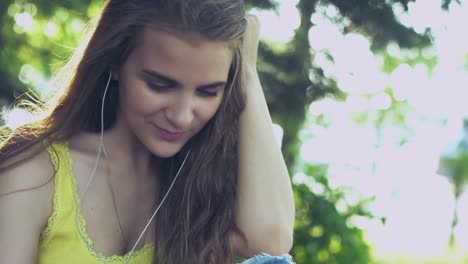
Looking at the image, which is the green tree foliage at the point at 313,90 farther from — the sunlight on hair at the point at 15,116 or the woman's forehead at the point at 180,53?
the woman's forehead at the point at 180,53

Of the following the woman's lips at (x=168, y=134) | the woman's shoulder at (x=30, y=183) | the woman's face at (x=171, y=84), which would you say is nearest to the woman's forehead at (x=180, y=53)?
the woman's face at (x=171, y=84)

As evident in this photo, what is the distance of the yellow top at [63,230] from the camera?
76.5 inches

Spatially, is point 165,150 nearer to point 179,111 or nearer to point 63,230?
point 179,111

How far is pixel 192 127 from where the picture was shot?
6.31ft

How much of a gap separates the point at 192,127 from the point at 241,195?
30 cm

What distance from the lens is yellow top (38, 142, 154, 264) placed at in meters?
1.94

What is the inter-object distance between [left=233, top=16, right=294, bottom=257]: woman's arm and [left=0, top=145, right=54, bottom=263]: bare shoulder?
20.8 inches

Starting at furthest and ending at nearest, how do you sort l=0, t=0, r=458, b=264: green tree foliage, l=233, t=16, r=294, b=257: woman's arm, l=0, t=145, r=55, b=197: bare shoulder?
l=0, t=0, r=458, b=264: green tree foliage < l=233, t=16, r=294, b=257: woman's arm < l=0, t=145, r=55, b=197: bare shoulder

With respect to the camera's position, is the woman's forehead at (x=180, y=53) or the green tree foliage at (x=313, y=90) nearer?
the woman's forehead at (x=180, y=53)

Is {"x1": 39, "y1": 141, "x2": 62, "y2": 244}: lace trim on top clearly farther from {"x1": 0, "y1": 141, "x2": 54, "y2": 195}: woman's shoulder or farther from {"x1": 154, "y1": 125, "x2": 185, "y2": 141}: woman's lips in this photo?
{"x1": 154, "y1": 125, "x2": 185, "y2": 141}: woman's lips

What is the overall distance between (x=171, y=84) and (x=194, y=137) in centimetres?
31

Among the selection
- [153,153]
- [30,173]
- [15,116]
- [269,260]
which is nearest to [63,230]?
[30,173]

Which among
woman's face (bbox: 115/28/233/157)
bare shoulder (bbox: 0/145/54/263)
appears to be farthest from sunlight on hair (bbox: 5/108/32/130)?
woman's face (bbox: 115/28/233/157)

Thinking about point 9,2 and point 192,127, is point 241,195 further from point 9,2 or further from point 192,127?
point 9,2
